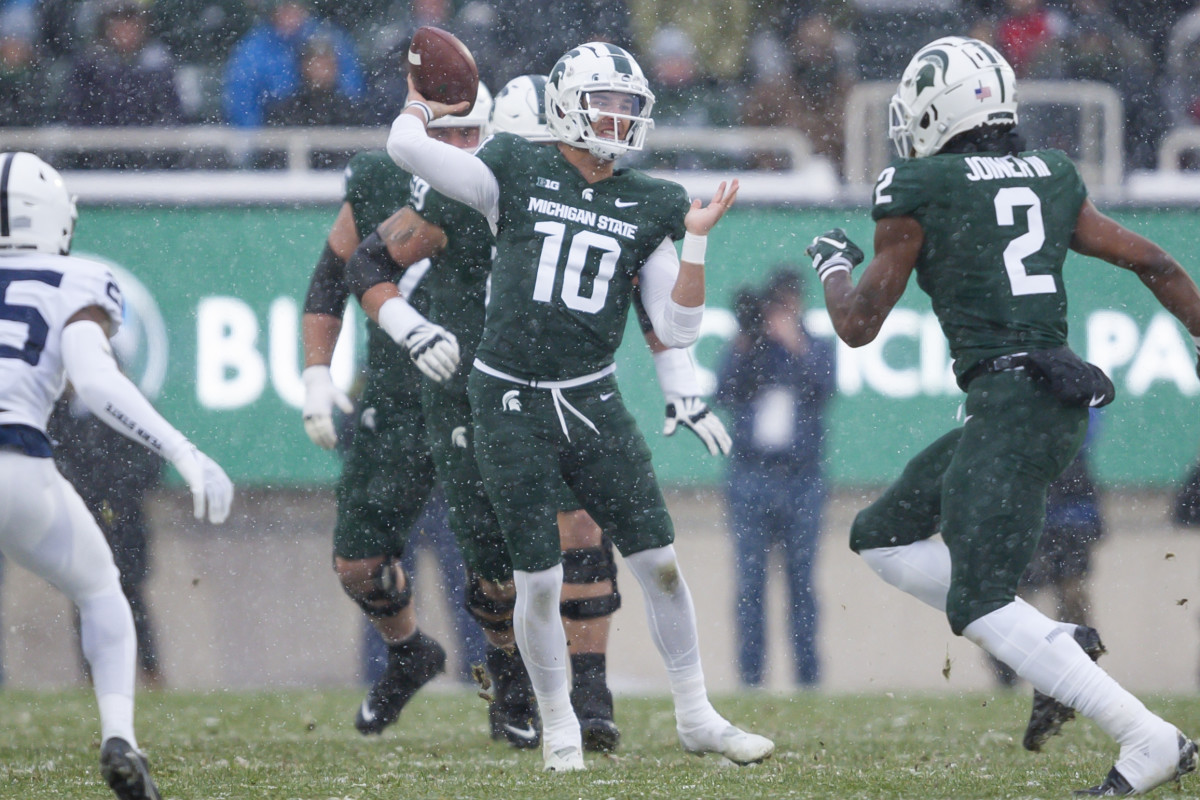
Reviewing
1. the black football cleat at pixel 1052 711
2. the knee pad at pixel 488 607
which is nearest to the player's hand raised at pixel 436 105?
the knee pad at pixel 488 607

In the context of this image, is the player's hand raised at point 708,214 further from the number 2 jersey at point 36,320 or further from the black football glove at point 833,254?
the number 2 jersey at point 36,320

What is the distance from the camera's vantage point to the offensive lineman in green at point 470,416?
4625mm

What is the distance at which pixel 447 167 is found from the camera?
4176mm

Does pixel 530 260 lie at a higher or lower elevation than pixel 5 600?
higher

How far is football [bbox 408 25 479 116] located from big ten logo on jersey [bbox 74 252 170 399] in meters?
3.19

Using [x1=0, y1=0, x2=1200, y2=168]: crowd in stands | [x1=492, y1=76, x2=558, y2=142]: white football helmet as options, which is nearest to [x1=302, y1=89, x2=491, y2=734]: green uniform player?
[x1=492, y1=76, x2=558, y2=142]: white football helmet

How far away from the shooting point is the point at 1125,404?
7.44 meters

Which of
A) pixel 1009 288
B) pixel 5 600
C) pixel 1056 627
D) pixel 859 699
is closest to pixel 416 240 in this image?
pixel 1009 288

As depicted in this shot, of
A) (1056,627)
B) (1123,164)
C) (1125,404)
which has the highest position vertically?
(1123,164)

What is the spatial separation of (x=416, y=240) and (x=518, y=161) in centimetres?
56

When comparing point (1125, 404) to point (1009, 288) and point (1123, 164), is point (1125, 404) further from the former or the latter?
point (1009, 288)

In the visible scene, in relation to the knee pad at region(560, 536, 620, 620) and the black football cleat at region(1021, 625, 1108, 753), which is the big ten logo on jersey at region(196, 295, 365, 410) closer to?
the knee pad at region(560, 536, 620, 620)

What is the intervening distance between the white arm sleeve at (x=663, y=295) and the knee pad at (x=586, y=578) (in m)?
0.79

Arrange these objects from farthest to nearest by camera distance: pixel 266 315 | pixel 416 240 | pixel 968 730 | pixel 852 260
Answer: pixel 266 315 → pixel 968 730 → pixel 416 240 → pixel 852 260
